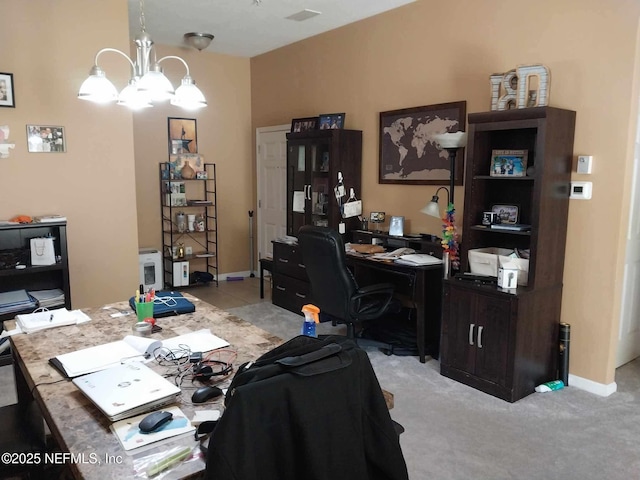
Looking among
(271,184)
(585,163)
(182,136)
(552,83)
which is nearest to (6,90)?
(182,136)

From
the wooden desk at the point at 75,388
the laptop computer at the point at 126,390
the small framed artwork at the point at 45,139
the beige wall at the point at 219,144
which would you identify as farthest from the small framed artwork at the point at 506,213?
the beige wall at the point at 219,144

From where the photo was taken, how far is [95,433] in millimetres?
1354

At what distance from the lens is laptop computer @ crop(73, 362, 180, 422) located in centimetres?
142

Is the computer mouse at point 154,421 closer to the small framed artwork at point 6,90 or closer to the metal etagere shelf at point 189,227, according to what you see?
the small framed artwork at point 6,90

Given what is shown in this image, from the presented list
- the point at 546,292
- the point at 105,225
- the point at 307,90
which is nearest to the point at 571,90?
the point at 546,292

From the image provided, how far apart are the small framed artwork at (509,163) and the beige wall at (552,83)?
34 centimetres

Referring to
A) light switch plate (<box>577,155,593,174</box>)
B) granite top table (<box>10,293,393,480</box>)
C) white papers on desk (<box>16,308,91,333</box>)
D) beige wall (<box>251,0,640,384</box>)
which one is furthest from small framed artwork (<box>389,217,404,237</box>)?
white papers on desk (<box>16,308,91,333</box>)

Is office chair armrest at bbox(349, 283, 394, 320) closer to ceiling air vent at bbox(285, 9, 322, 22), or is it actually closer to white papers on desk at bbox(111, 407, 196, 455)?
white papers on desk at bbox(111, 407, 196, 455)

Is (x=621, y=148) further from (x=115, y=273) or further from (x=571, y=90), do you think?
(x=115, y=273)

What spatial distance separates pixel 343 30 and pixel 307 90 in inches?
31.8

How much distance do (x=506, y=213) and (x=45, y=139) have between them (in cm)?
360

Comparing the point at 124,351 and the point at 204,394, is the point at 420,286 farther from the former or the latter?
the point at 204,394

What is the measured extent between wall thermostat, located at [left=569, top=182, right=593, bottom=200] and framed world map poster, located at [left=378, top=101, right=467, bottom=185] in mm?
916

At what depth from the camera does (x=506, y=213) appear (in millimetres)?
3484
